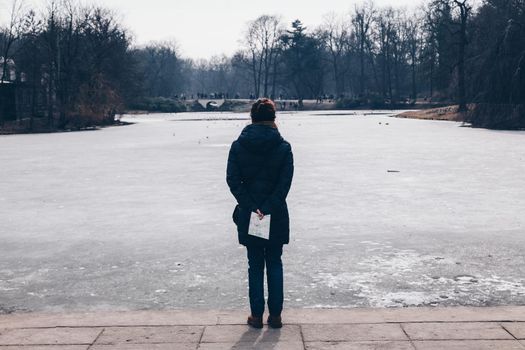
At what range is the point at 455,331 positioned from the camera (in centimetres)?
450

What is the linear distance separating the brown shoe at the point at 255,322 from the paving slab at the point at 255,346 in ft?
1.23

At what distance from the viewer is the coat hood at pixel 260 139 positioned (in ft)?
16.0

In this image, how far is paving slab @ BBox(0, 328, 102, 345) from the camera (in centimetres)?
439

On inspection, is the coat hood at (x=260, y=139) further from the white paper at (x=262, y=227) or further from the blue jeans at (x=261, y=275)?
the blue jeans at (x=261, y=275)

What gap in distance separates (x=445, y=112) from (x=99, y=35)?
96.0 ft

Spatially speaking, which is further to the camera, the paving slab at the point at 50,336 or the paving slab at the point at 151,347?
the paving slab at the point at 50,336

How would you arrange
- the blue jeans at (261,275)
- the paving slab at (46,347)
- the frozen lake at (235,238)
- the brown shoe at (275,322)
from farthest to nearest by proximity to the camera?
the frozen lake at (235,238) → the blue jeans at (261,275) → the brown shoe at (275,322) → the paving slab at (46,347)

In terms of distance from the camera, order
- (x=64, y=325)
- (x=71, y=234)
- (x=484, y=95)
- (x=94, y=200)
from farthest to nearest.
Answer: (x=484, y=95)
(x=94, y=200)
(x=71, y=234)
(x=64, y=325)

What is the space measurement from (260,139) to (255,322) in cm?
143

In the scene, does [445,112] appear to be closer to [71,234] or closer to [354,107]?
[354,107]

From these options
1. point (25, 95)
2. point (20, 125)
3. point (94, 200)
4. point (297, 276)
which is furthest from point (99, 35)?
point (297, 276)

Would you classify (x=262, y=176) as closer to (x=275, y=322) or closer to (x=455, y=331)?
(x=275, y=322)

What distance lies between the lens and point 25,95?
49344 mm

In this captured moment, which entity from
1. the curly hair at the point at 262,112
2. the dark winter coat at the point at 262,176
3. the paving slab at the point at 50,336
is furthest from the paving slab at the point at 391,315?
the curly hair at the point at 262,112
